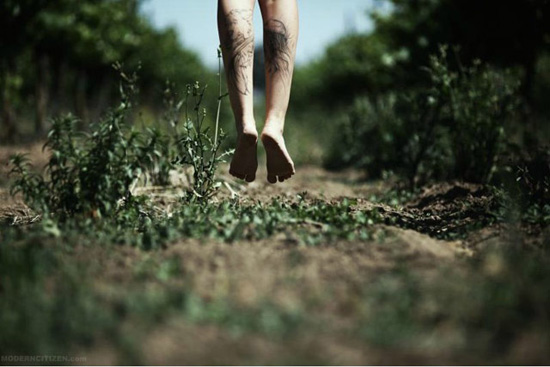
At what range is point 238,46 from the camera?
A: 2.71m

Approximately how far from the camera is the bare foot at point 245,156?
259 cm

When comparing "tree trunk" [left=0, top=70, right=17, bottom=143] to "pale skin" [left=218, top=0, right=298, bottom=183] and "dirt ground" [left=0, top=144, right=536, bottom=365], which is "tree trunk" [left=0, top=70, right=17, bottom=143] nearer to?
"pale skin" [left=218, top=0, right=298, bottom=183]

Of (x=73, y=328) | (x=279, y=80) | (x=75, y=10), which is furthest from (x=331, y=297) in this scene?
(x=75, y=10)

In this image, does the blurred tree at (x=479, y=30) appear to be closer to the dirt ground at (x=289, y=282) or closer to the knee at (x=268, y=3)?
the knee at (x=268, y=3)

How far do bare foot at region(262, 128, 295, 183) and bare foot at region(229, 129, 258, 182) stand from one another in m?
0.06

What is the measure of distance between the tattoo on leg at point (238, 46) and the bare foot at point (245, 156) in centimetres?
28

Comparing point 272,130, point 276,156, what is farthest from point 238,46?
point 276,156

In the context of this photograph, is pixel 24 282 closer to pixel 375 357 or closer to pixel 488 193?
pixel 375 357

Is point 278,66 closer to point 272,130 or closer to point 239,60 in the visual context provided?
point 239,60

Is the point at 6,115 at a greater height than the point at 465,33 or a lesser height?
lesser

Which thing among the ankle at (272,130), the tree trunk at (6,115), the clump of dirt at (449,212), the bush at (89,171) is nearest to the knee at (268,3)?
the ankle at (272,130)

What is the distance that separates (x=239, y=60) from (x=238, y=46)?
2.7 inches

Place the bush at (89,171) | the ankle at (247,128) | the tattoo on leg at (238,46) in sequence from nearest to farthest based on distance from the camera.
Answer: the bush at (89,171), the ankle at (247,128), the tattoo on leg at (238,46)

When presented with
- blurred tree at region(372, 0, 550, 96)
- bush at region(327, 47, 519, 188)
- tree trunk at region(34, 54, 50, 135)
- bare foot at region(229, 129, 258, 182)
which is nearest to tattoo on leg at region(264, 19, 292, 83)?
bare foot at region(229, 129, 258, 182)
